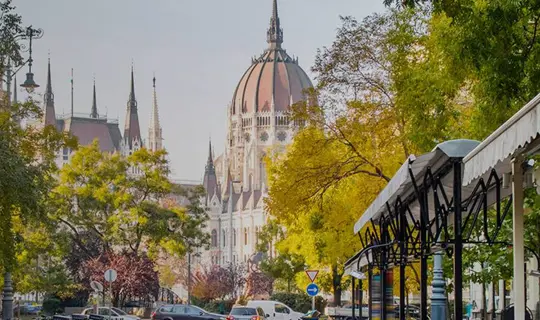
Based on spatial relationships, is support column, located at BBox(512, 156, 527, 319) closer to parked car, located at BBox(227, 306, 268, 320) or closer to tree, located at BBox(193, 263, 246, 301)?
parked car, located at BBox(227, 306, 268, 320)

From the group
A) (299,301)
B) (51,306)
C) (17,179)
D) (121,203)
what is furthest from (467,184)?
(51,306)

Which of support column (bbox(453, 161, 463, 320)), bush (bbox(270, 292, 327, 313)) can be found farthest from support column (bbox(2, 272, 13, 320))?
bush (bbox(270, 292, 327, 313))

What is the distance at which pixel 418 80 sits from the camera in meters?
30.7

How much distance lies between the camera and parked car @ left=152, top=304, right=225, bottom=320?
197ft

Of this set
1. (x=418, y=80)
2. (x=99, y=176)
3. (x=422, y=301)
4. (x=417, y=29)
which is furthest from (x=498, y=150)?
(x=99, y=176)

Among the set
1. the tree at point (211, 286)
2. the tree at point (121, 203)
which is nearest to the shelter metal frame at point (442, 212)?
the tree at point (121, 203)

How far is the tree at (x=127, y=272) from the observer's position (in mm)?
79350

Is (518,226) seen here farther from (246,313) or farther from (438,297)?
(246,313)

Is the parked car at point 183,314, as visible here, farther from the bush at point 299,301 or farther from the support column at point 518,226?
the support column at point 518,226

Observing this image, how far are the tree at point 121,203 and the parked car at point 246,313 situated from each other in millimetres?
18750

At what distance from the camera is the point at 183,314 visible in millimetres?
60500

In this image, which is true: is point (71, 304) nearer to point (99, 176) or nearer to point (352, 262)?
point (99, 176)

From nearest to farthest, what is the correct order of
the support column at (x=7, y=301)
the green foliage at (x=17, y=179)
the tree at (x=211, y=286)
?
the green foliage at (x=17, y=179) → the support column at (x=7, y=301) → the tree at (x=211, y=286)

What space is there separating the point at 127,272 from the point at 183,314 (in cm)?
1912
